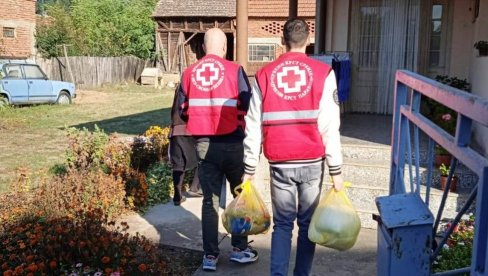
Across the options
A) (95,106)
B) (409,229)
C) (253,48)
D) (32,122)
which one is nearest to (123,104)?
(95,106)

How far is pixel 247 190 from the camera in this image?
3.39 m

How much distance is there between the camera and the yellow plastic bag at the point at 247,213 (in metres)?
3.39

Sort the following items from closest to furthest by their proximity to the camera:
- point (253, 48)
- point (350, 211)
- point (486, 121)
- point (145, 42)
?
1. point (486, 121)
2. point (350, 211)
3. point (253, 48)
4. point (145, 42)

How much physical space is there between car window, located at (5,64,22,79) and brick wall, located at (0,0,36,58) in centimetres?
679

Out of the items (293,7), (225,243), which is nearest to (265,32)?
(293,7)

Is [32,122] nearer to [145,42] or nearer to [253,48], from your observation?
[253,48]

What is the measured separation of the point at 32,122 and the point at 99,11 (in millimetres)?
19861

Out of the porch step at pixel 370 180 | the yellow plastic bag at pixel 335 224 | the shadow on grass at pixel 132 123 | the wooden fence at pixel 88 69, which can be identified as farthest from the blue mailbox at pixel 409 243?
the wooden fence at pixel 88 69

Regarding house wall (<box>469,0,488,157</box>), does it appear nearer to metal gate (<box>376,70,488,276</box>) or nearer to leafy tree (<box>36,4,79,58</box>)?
metal gate (<box>376,70,488,276</box>)

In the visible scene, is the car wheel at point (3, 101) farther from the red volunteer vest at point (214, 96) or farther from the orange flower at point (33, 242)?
the red volunteer vest at point (214, 96)

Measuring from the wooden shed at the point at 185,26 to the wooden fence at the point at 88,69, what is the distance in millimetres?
2990

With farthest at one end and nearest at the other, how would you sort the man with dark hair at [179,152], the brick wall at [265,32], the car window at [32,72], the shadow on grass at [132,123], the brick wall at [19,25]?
the brick wall at [265,32] < the brick wall at [19,25] < the car window at [32,72] < the shadow on grass at [132,123] < the man with dark hair at [179,152]

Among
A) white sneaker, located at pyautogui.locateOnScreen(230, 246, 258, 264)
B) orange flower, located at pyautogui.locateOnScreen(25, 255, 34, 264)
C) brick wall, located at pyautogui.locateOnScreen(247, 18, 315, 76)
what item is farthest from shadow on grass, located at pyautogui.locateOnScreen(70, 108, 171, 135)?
brick wall, located at pyautogui.locateOnScreen(247, 18, 315, 76)

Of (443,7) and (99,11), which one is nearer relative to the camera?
(443,7)
